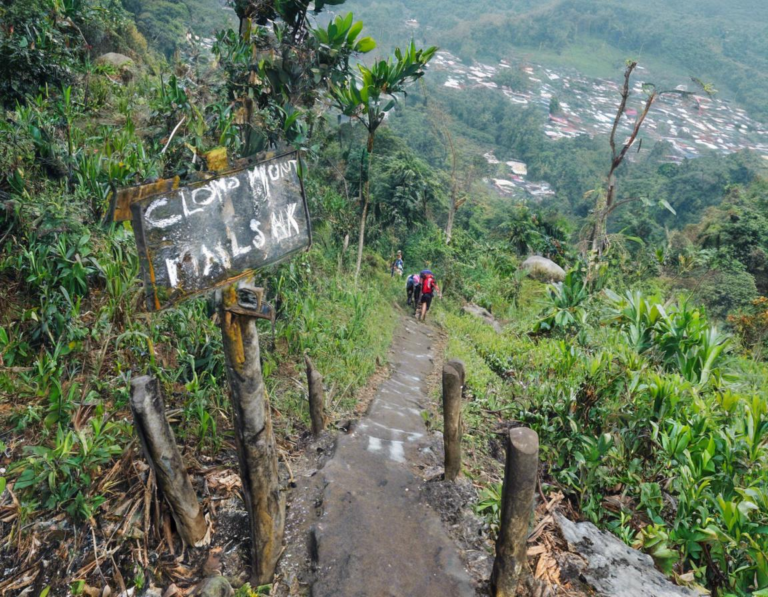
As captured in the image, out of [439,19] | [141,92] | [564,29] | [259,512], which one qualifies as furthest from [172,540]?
[439,19]

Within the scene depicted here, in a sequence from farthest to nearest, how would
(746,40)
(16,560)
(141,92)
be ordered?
(746,40), (141,92), (16,560)

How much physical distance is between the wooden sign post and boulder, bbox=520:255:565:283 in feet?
48.6

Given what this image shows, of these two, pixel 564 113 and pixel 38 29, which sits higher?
pixel 38 29

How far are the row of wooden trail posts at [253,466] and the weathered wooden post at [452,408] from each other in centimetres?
87

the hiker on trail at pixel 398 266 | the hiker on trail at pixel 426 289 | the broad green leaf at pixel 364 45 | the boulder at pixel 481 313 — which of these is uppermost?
the broad green leaf at pixel 364 45

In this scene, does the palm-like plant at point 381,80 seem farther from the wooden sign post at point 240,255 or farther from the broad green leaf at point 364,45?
the wooden sign post at point 240,255

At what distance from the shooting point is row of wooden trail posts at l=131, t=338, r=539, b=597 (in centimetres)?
213

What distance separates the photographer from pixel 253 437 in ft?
7.35

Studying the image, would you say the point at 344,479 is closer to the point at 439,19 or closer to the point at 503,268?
the point at 503,268

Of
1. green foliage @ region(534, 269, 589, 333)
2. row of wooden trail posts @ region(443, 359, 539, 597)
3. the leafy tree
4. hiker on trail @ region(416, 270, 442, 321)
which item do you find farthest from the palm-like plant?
row of wooden trail posts @ region(443, 359, 539, 597)

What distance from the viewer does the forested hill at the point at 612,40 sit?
88.0 metres

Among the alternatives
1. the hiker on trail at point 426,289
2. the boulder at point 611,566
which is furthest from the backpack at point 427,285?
the boulder at point 611,566

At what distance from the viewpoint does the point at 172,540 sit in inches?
102

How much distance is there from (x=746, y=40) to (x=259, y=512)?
132806 millimetres
